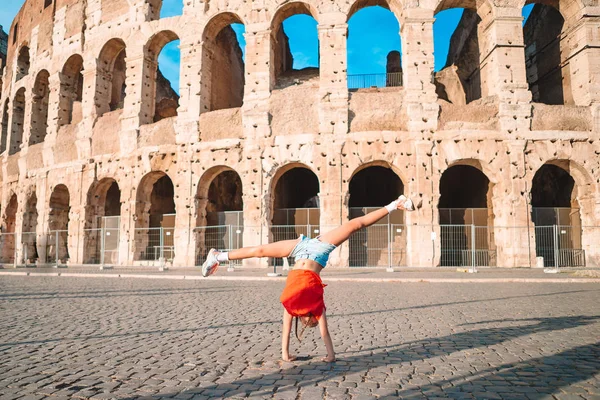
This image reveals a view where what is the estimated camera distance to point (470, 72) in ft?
61.9

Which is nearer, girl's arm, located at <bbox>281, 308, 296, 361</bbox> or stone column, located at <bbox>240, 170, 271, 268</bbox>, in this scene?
girl's arm, located at <bbox>281, 308, 296, 361</bbox>

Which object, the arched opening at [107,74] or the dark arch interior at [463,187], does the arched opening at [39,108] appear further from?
the dark arch interior at [463,187]

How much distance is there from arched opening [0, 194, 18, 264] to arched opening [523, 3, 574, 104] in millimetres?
26107

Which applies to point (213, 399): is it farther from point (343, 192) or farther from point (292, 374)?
point (343, 192)

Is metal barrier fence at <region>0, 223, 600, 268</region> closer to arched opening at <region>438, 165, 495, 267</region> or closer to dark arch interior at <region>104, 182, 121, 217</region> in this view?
arched opening at <region>438, 165, 495, 267</region>

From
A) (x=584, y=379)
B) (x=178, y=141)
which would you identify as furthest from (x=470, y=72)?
(x=584, y=379)

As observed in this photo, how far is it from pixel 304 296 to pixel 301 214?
12628 millimetres

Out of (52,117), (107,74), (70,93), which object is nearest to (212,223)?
(107,74)

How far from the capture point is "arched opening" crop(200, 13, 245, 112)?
16.6 m

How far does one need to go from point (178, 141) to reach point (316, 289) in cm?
1420

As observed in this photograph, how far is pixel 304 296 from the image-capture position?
10.2 feet

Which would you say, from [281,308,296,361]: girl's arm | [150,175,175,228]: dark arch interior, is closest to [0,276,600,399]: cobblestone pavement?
[281,308,296,361]: girl's arm

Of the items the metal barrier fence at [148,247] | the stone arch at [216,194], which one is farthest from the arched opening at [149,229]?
the stone arch at [216,194]

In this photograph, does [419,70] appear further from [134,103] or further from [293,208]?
[134,103]
